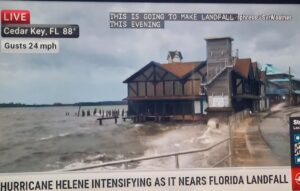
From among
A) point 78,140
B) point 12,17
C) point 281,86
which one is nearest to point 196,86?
point 281,86

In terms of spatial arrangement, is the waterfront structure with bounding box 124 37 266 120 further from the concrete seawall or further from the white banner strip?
the white banner strip

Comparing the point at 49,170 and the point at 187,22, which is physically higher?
the point at 187,22

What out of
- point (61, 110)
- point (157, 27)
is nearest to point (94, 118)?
point (61, 110)

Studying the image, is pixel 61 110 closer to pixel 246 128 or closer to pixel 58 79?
pixel 58 79

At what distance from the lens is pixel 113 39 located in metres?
2.87

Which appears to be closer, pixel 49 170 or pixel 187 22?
pixel 49 170

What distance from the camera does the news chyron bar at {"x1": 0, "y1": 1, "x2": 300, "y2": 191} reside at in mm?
2738

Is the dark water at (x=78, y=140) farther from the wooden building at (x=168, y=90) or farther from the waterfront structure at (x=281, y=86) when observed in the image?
the waterfront structure at (x=281, y=86)

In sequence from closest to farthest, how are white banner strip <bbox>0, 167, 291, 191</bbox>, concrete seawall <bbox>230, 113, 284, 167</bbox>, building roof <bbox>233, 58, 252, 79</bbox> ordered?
white banner strip <bbox>0, 167, 291, 191</bbox>, concrete seawall <bbox>230, 113, 284, 167</bbox>, building roof <bbox>233, 58, 252, 79</bbox>

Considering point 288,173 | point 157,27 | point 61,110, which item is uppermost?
point 157,27

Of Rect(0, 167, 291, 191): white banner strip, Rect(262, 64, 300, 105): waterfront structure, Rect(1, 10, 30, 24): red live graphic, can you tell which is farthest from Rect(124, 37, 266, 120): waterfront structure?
Rect(1, 10, 30, 24): red live graphic

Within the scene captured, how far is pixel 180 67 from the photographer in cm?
301

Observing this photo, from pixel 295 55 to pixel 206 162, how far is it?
111 centimetres

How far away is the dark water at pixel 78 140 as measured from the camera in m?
2.73
